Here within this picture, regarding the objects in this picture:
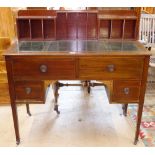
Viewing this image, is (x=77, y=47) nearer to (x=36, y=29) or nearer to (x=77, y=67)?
→ (x=77, y=67)

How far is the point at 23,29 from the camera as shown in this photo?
1627 millimetres

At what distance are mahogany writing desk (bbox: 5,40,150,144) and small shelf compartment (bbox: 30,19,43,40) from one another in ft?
0.69

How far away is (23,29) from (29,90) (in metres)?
0.52

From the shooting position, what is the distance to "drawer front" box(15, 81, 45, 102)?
4.61ft

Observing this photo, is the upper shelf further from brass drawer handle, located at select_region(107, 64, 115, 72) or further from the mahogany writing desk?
brass drawer handle, located at select_region(107, 64, 115, 72)

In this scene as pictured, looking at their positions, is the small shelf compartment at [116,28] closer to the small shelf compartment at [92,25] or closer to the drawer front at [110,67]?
the small shelf compartment at [92,25]

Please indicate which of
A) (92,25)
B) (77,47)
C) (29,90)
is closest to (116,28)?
(92,25)

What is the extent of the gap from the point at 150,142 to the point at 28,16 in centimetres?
134

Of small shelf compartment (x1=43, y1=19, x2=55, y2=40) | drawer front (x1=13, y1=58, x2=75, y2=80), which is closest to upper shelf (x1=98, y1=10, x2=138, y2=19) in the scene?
small shelf compartment (x1=43, y1=19, x2=55, y2=40)

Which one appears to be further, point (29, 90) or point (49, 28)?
point (49, 28)

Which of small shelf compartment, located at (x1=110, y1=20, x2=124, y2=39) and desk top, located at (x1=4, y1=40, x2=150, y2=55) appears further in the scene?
small shelf compartment, located at (x1=110, y1=20, x2=124, y2=39)
